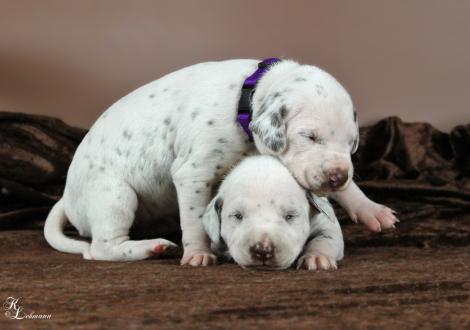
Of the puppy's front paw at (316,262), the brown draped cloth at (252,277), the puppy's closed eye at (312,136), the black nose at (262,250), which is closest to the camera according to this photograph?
the brown draped cloth at (252,277)

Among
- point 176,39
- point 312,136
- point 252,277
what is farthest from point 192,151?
point 176,39

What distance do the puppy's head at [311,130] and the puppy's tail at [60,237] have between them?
38.4 inches

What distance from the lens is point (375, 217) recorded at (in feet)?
10.3

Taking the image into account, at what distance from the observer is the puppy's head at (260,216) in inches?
90.1

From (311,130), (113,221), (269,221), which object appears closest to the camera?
(269,221)

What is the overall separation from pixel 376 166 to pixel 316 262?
2.15 meters

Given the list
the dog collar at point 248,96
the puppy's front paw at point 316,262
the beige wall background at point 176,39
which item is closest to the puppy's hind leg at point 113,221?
the dog collar at point 248,96

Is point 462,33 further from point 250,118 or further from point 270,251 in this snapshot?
point 270,251

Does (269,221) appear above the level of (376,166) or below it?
above

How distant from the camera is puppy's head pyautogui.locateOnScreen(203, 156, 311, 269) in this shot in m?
2.29

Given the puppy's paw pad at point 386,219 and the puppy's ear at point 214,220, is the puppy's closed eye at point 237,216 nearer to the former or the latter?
the puppy's ear at point 214,220

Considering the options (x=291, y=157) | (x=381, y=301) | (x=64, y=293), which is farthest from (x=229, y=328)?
(x=291, y=157)

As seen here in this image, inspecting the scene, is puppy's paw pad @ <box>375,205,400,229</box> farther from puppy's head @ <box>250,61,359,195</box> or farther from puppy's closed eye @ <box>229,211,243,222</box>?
puppy's closed eye @ <box>229,211,243,222</box>

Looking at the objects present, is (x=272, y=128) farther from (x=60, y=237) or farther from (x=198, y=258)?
(x=60, y=237)
